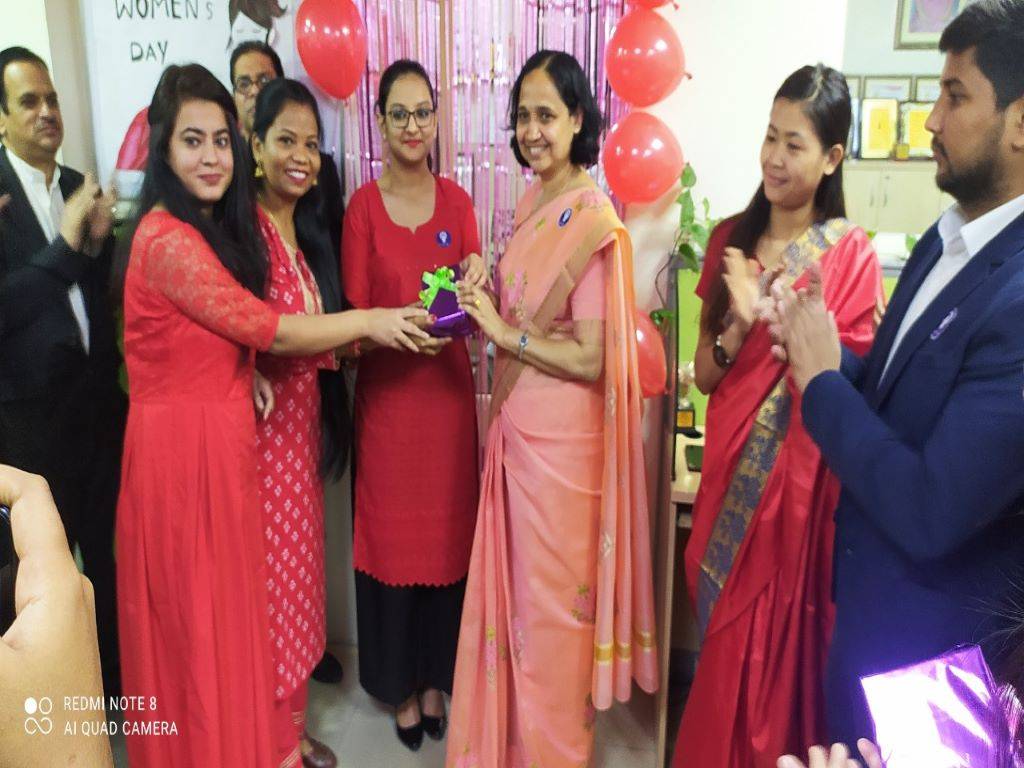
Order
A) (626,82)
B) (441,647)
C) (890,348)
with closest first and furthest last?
1. (890,348)
2. (626,82)
3. (441,647)

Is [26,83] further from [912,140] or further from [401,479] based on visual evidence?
[912,140]

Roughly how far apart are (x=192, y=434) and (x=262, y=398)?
22cm

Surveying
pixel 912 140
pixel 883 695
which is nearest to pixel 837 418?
pixel 883 695

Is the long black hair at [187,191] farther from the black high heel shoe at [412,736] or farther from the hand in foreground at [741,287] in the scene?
the black high heel shoe at [412,736]

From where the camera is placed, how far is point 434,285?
1.74 m

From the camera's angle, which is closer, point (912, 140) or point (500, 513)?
point (500, 513)

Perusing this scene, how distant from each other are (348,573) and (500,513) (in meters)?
0.94

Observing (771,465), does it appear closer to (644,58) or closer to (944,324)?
(944,324)

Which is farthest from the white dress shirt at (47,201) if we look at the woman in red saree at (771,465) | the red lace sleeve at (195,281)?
the woman in red saree at (771,465)

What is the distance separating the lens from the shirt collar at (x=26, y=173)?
1659 mm

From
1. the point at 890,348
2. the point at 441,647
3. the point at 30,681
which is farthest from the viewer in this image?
the point at 441,647

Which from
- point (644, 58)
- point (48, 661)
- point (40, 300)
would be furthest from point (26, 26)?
point (48, 661)

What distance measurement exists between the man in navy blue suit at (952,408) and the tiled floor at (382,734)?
3.76 feet

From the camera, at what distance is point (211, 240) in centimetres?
152
